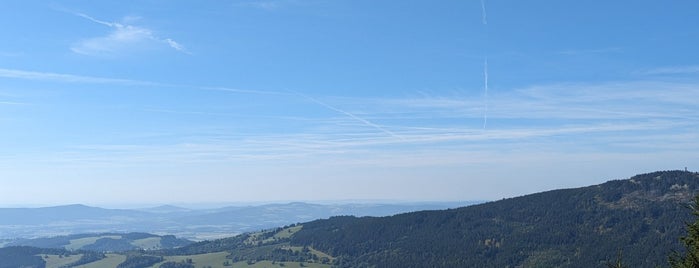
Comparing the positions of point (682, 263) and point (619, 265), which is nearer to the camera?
point (619, 265)

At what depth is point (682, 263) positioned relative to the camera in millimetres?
44312

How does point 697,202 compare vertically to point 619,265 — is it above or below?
above

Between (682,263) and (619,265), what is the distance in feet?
40.1

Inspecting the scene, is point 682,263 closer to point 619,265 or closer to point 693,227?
point 693,227

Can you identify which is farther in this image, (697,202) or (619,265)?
(697,202)

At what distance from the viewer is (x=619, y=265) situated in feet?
117

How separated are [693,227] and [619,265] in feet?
37.6

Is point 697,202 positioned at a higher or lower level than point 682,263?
higher

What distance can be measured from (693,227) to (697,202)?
206cm

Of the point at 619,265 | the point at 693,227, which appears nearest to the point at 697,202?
the point at 693,227

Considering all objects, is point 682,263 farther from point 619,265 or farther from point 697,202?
point 619,265

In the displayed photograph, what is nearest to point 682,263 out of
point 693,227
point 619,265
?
point 693,227

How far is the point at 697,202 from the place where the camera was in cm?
4406

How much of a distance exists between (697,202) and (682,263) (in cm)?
457
